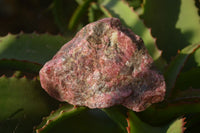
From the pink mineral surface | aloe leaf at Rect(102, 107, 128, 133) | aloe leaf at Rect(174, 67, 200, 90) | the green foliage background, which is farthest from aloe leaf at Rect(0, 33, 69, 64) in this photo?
aloe leaf at Rect(174, 67, 200, 90)

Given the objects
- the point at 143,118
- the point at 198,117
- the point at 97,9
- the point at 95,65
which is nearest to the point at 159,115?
the point at 143,118

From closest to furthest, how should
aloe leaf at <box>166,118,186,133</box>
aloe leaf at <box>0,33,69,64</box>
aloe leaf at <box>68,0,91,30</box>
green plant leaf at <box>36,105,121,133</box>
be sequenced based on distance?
aloe leaf at <box>166,118,186,133</box>, green plant leaf at <box>36,105,121,133</box>, aloe leaf at <box>0,33,69,64</box>, aloe leaf at <box>68,0,91,30</box>

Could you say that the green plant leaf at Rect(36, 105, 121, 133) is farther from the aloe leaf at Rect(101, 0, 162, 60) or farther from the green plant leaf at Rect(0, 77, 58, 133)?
the aloe leaf at Rect(101, 0, 162, 60)

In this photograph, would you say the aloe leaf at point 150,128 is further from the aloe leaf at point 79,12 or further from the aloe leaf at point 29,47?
the aloe leaf at point 79,12

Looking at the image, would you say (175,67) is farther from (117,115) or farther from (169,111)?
(117,115)

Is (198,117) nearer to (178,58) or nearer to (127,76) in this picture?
(178,58)

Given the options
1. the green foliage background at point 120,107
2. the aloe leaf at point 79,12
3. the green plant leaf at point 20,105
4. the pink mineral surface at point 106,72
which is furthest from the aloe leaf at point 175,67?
the aloe leaf at point 79,12

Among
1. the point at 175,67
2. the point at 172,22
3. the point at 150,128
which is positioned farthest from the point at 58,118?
the point at 172,22

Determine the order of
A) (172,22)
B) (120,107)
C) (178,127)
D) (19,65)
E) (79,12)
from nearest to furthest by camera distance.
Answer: (178,127)
(120,107)
(19,65)
(172,22)
(79,12)
